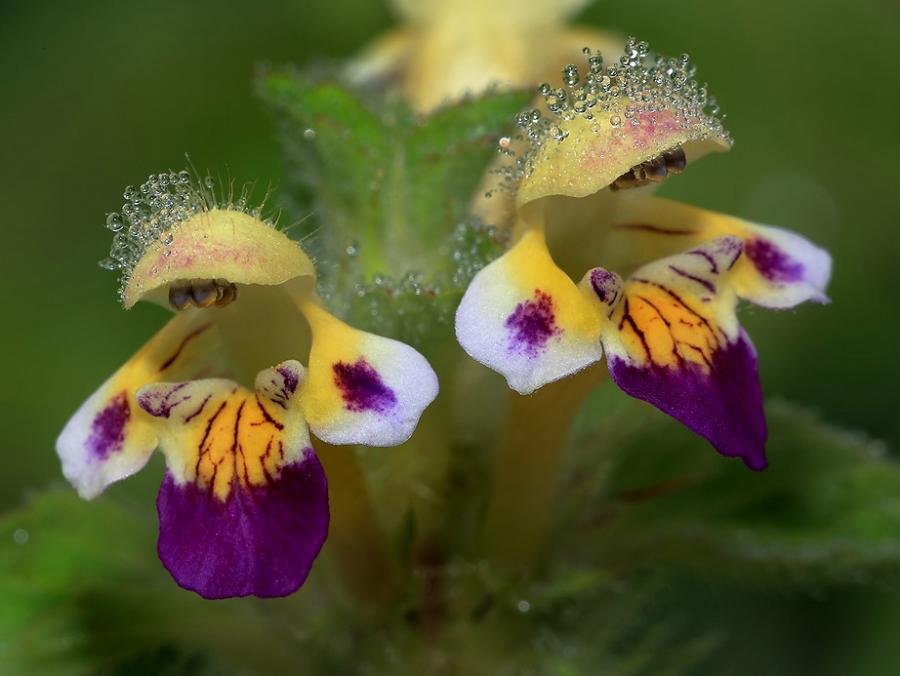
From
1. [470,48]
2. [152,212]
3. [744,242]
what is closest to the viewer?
[152,212]

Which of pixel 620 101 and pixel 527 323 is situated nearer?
pixel 527 323

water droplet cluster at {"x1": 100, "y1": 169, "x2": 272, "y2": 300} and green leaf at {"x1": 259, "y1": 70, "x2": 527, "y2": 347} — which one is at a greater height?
water droplet cluster at {"x1": 100, "y1": 169, "x2": 272, "y2": 300}

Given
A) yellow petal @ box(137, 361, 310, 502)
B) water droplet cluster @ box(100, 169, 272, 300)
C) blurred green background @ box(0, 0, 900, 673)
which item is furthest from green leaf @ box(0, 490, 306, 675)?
blurred green background @ box(0, 0, 900, 673)

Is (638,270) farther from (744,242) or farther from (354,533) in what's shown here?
(354,533)

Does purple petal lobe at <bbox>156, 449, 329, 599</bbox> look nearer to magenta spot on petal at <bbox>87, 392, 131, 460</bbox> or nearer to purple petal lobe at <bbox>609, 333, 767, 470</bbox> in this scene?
magenta spot on petal at <bbox>87, 392, 131, 460</bbox>

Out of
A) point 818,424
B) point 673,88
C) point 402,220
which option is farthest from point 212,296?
point 818,424

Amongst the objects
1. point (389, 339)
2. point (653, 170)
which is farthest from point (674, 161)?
point (389, 339)

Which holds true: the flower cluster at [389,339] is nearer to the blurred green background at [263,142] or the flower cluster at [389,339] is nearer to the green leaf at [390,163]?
the green leaf at [390,163]
